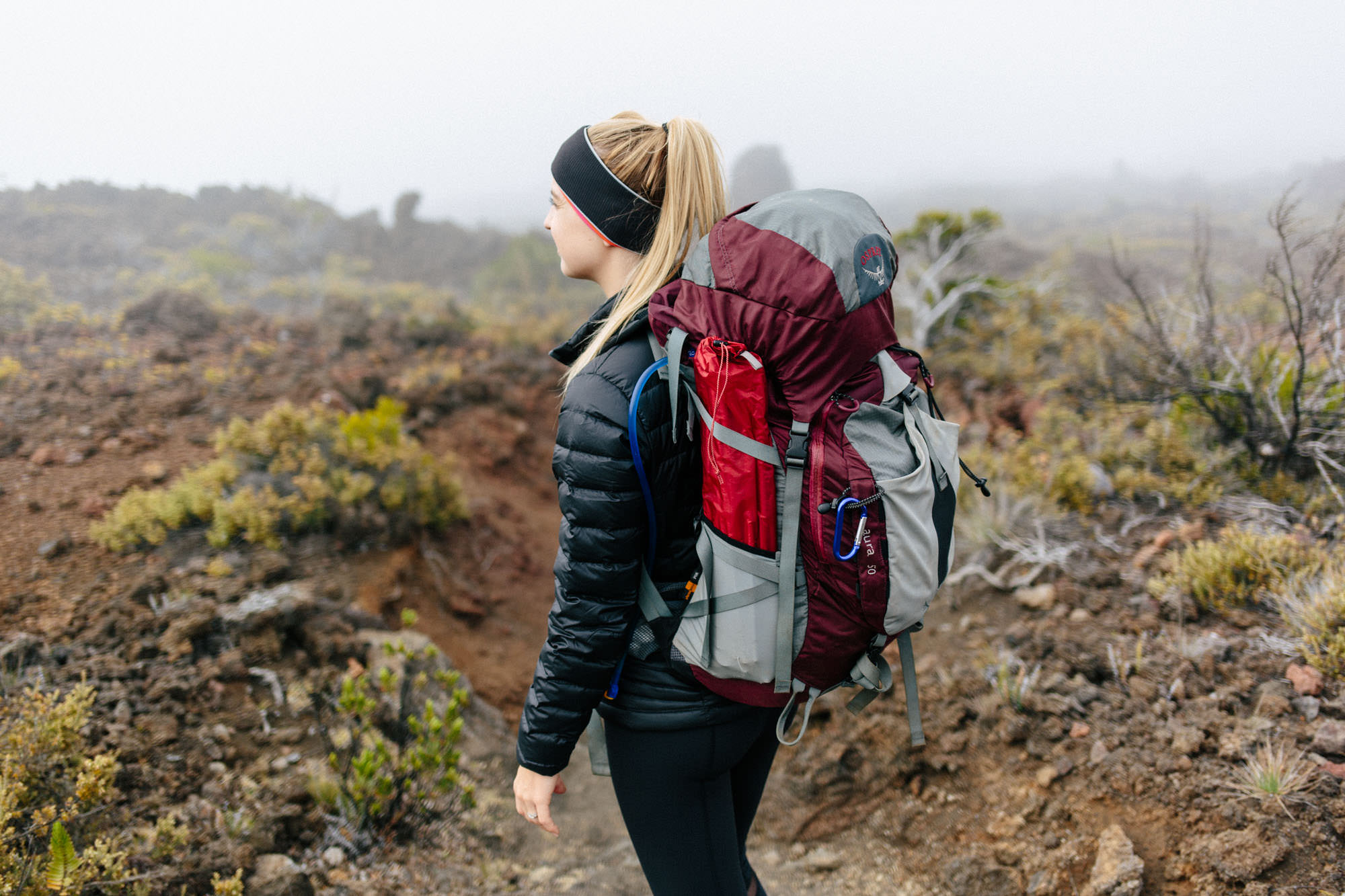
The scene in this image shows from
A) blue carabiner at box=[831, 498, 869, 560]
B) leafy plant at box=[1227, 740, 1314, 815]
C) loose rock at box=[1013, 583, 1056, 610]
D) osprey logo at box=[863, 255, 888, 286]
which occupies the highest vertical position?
osprey logo at box=[863, 255, 888, 286]

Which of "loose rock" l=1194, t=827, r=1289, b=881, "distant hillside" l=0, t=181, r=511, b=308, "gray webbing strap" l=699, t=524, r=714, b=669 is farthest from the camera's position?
"distant hillside" l=0, t=181, r=511, b=308

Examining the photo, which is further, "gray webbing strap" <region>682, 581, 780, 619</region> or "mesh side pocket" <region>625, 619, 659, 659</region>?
"mesh side pocket" <region>625, 619, 659, 659</region>

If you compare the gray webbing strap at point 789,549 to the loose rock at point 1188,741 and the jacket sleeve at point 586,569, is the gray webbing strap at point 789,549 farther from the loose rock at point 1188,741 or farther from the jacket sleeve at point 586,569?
the loose rock at point 1188,741

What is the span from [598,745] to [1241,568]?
2882 mm

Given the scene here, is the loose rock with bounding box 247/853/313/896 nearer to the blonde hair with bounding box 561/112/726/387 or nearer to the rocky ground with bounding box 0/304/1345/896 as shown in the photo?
the rocky ground with bounding box 0/304/1345/896

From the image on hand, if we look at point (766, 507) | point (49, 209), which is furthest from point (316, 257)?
point (766, 507)

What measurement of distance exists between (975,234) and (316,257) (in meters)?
13.1

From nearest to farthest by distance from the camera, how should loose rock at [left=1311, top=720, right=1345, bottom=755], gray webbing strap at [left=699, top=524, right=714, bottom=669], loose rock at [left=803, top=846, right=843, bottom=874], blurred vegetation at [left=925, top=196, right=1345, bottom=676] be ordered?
gray webbing strap at [left=699, top=524, right=714, bottom=669] < loose rock at [left=1311, top=720, right=1345, bottom=755] < loose rock at [left=803, top=846, right=843, bottom=874] < blurred vegetation at [left=925, top=196, right=1345, bottom=676]

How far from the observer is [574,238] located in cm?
145

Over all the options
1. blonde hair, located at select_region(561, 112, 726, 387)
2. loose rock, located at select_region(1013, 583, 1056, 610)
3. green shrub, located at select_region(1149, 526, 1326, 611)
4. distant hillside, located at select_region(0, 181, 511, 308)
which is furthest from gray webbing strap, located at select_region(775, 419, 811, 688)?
distant hillside, located at select_region(0, 181, 511, 308)

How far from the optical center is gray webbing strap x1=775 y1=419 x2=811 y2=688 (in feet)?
3.72

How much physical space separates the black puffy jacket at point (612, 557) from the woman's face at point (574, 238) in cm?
29

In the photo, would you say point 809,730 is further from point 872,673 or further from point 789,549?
point 789,549

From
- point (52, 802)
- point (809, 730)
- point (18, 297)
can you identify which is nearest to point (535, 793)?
point (52, 802)
